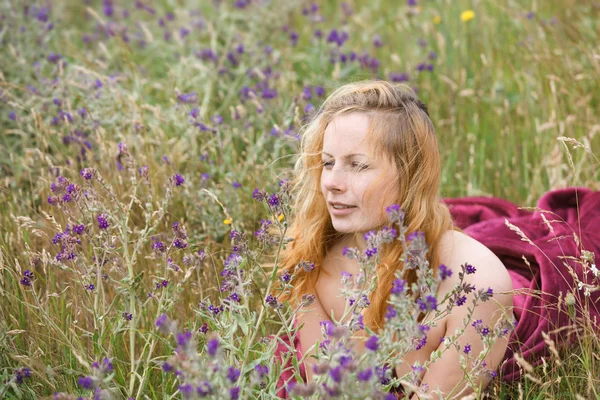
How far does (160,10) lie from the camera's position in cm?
590

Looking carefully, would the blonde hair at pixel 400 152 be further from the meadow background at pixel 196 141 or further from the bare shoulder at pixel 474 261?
the meadow background at pixel 196 141

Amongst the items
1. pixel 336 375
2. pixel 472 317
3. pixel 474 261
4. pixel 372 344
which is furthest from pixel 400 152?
pixel 336 375

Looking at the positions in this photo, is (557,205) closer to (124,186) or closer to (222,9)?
(124,186)

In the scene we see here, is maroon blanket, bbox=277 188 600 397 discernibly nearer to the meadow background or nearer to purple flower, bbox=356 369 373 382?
the meadow background

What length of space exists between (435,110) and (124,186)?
6.46 feet

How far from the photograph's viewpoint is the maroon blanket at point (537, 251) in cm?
253

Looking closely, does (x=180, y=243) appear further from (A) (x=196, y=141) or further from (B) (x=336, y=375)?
(A) (x=196, y=141)

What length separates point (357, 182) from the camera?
7.61 ft

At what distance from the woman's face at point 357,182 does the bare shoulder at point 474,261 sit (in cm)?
25

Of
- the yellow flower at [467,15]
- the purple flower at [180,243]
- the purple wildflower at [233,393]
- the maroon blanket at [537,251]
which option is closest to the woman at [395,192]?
the maroon blanket at [537,251]

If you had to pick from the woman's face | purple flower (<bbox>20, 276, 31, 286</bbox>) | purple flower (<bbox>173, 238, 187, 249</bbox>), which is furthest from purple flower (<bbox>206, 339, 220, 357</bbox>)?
the woman's face

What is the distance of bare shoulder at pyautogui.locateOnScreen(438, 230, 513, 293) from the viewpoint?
231 centimetres

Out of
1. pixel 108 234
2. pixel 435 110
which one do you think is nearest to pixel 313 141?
pixel 108 234

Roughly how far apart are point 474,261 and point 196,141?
4.85ft
